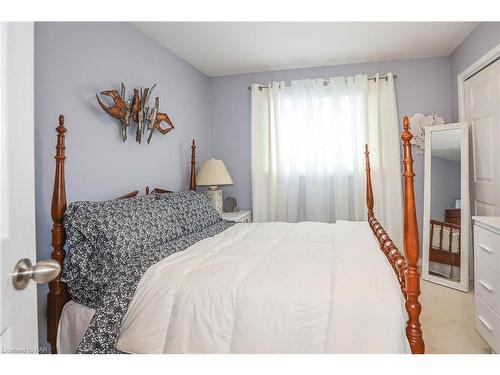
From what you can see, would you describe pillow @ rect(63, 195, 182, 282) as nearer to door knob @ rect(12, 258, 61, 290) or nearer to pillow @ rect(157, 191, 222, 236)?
pillow @ rect(157, 191, 222, 236)

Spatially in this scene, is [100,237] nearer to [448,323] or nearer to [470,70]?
[448,323]

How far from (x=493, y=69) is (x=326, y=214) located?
209 cm

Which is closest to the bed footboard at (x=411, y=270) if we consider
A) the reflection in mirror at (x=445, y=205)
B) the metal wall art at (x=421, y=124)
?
the reflection in mirror at (x=445, y=205)

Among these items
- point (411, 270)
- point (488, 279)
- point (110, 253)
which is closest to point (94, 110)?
point (110, 253)

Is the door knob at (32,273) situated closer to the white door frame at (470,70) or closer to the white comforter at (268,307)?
the white comforter at (268,307)

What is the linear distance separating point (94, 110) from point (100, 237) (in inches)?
41.1

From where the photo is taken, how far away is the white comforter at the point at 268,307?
111 cm

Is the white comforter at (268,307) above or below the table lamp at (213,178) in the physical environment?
below

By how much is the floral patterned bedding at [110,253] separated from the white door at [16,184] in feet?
2.12

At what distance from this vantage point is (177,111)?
3256 millimetres

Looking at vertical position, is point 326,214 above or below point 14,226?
below

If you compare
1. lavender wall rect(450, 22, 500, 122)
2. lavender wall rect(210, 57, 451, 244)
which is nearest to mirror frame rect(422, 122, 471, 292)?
lavender wall rect(450, 22, 500, 122)
